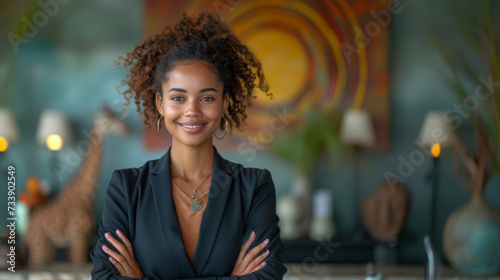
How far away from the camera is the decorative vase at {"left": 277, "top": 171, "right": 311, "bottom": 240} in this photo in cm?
462

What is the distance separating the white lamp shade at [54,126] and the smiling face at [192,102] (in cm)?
362

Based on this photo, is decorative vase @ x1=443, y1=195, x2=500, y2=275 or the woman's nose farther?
decorative vase @ x1=443, y1=195, x2=500, y2=275

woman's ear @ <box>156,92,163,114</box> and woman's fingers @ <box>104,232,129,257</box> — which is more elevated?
woman's ear @ <box>156,92,163,114</box>

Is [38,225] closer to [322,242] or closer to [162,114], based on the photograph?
[322,242]

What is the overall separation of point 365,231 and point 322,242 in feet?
1.63

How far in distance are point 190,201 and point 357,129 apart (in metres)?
3.34

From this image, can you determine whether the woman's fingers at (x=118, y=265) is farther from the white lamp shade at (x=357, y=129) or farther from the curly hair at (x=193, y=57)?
the white lamp shade at (x=357, y=129)

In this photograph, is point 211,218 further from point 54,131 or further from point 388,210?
point 54,131

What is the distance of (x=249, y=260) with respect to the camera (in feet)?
5.02

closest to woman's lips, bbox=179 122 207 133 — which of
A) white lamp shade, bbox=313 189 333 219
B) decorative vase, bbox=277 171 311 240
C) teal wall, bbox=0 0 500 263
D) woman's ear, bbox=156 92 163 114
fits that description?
woman's ear, bbox=156 92 163 114

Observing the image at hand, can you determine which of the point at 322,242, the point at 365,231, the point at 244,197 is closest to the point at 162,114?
the point at 244,197

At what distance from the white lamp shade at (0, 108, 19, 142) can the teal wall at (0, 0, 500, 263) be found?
347 millimetres

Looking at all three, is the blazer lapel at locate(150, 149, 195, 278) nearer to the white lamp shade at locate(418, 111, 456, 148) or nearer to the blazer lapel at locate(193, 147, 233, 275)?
the blazer lapel at locate(193, 147, 233, 275)

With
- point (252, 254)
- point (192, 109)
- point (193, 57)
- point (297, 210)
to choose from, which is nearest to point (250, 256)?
point (252, 254)
